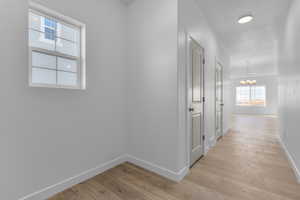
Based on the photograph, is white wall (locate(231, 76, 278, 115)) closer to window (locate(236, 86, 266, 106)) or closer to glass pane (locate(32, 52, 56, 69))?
window (locate(236, 86, 266, 106))

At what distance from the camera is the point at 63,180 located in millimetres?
1778

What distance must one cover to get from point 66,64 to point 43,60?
27 cm

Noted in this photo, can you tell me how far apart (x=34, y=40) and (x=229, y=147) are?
4310mm

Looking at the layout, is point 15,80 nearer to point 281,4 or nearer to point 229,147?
point 229,147

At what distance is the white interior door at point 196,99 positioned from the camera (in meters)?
2.36

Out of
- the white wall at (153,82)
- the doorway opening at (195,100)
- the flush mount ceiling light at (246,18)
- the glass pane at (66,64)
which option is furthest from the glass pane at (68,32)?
the flush mount ceiling light at (246,18)

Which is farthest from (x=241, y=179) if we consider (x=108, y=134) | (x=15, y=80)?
(x=15, y=80)

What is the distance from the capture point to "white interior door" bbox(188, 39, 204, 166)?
236cm

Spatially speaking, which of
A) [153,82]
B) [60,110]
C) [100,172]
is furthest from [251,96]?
[60,110]

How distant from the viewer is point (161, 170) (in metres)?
2.11

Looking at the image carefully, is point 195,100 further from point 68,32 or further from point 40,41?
point 40,41

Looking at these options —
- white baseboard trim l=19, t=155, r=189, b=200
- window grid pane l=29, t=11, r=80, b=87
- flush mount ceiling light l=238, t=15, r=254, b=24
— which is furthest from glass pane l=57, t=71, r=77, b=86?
flush mount ceiling light l=238, t=15, r=254, b=24

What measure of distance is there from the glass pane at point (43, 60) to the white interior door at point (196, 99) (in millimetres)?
2072

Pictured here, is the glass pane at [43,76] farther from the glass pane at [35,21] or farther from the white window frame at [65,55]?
the glass pane at [35,21]
